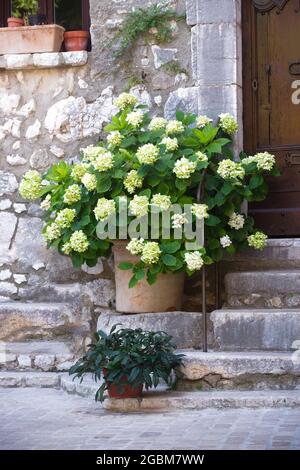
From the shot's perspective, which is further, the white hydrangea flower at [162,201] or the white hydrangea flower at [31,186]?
the white hydrangea flower at [31,186]

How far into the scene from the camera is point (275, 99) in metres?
6.78

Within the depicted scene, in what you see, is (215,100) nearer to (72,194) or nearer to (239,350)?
Result: (72,194)

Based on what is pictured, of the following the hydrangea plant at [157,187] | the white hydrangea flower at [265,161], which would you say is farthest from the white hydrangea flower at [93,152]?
the white hydrangea flower at [265,161]

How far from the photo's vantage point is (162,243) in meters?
5.98

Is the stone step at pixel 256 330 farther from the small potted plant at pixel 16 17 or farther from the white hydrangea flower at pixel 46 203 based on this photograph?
the small potted plant at pixel 16 17

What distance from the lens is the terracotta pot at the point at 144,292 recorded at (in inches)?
242

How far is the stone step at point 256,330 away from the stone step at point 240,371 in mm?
100

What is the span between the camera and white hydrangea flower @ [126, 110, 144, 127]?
6219mm

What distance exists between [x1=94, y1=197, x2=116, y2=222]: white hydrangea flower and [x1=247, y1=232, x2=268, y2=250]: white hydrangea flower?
939mm

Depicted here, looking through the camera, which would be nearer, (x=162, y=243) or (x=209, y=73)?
(x=162, y=243)

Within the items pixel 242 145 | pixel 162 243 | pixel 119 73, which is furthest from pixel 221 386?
pixel 119 73
